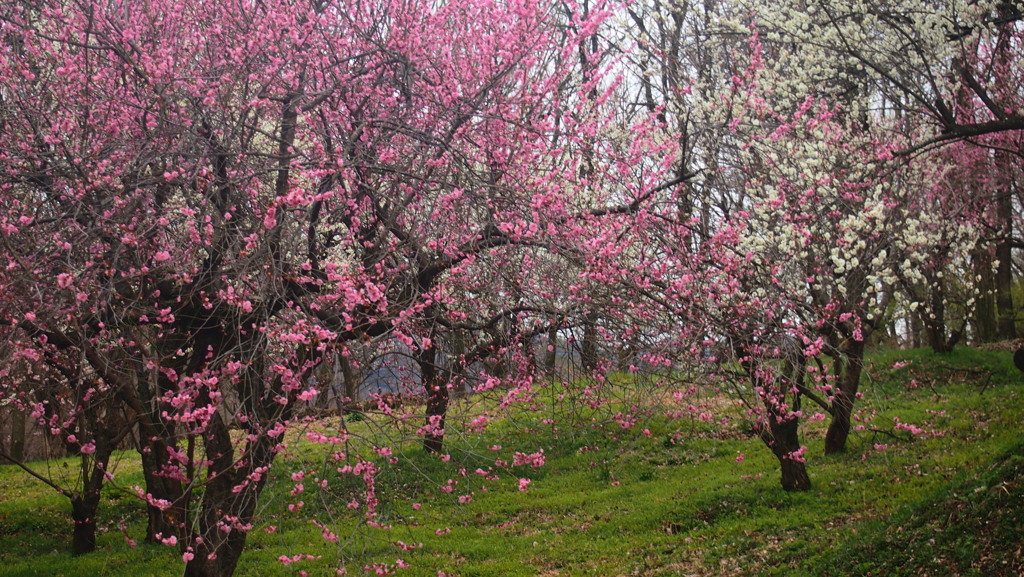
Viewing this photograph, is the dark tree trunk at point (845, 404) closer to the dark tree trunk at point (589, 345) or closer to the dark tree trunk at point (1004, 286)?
the dark tree trunk at point (589, 345)

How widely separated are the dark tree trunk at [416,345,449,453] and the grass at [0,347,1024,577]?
0.68m

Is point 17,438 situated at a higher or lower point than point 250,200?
lower

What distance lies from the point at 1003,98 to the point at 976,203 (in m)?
3.85

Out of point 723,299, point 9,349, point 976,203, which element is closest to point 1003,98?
point 976,203

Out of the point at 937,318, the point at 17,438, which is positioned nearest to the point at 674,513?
the point at 937,318

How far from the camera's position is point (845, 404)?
33.7 ft

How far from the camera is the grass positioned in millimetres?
7367

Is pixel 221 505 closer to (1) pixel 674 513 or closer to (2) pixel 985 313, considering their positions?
(1) pixel 674 513

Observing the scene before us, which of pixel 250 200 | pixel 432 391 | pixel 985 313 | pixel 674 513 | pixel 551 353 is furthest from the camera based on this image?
pixel 985 313

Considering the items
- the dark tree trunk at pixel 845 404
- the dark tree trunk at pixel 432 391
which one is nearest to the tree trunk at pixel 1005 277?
the dark tree trunk at pixel 845 404

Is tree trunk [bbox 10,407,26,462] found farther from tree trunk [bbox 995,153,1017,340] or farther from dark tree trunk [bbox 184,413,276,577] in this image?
tree trunk [bbox 995,153,1017,340]

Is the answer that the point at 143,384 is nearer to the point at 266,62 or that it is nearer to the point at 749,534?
the point at 266,62

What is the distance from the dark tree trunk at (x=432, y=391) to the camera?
215 inches

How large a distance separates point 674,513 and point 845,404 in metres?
2.54
